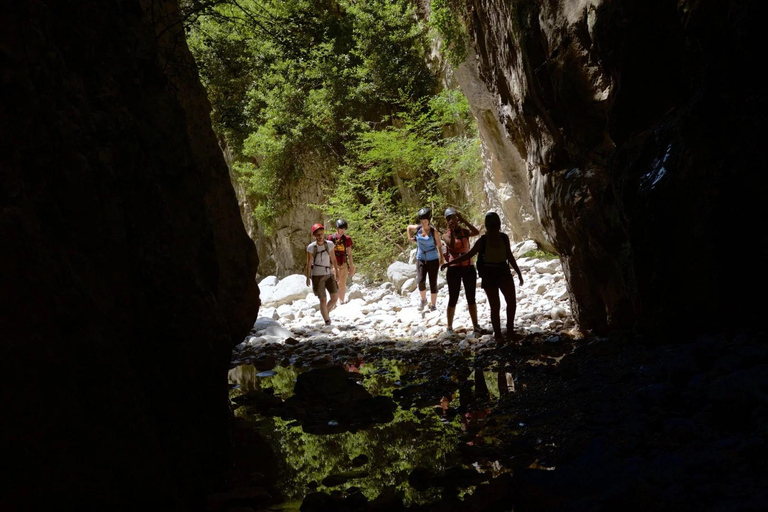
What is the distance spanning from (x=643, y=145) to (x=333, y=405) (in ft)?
12.4

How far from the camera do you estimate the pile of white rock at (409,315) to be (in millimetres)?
8539

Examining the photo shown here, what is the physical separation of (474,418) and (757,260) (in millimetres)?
2387

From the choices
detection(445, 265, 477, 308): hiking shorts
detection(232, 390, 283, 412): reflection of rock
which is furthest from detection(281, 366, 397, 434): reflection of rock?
detection(445, 265, 477, 308): hiking shorts

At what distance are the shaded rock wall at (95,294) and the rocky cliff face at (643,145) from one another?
144 inches

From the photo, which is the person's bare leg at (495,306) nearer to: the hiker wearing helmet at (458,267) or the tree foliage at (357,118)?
the hiker wearing helmet at (458,267)

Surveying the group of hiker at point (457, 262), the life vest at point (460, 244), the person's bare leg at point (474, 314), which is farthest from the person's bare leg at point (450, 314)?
the life vest at point (460, 244)

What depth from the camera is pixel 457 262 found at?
7977 mm

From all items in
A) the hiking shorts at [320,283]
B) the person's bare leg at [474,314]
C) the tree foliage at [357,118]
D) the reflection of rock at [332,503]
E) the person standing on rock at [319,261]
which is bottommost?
the reflection of rock at [332,503]

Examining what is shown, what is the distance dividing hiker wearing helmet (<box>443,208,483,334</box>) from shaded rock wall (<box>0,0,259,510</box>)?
15.5 ft

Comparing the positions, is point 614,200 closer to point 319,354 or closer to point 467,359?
point 467,359

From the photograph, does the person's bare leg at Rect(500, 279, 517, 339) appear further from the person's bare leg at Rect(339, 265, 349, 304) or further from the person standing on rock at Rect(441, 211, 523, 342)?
the person's bare leg at Rect(339, 265, 349, 304)

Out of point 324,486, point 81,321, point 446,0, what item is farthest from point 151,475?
point 446,0

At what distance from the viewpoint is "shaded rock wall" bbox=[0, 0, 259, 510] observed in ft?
7.87

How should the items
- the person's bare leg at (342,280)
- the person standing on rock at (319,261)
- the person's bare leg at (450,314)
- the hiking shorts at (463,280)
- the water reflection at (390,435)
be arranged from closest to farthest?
the water reflection at (390,435) < the hiking shorts at (463,280) < the person's bare leg at (450,314) < the person standing on rock at (319,261) < the person's bare leg at (342,280)
